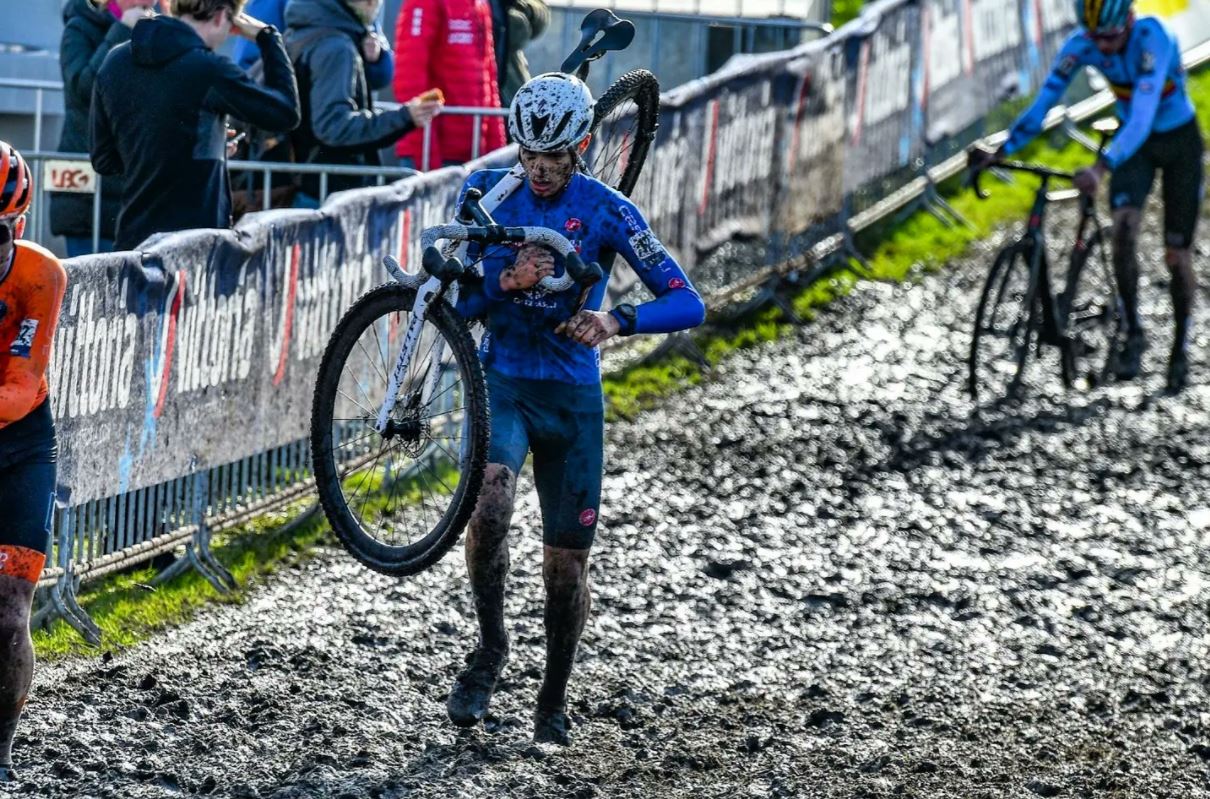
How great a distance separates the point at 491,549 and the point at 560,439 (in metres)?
0.48

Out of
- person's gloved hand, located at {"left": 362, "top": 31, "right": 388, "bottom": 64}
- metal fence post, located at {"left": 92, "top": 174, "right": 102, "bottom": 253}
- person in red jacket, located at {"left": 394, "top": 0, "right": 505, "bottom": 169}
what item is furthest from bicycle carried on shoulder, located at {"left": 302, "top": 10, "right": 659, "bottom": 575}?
person in red jacket, located at {"left": 394, "top": 0, "right": 505, "bottom": 169}

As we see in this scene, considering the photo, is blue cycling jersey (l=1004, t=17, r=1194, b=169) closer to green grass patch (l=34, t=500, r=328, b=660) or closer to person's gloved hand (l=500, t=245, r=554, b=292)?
green grass patch (l=34, t=500, r=328, b=660)

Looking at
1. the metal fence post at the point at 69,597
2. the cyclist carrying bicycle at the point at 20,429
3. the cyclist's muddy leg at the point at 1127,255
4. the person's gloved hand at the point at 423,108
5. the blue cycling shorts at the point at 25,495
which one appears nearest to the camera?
the cyclist carrying bicycle at the point at 20,429

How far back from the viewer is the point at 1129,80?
1340cm

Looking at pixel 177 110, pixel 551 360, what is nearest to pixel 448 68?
pixel 177 110

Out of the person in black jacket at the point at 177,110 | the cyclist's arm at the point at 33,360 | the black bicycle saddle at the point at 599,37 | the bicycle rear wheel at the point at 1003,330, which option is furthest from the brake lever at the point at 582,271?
the bicycle rear wheel at the point at 1003,330

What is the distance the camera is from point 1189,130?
13906 millimetres

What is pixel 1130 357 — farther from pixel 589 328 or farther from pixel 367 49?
pixel 589 328

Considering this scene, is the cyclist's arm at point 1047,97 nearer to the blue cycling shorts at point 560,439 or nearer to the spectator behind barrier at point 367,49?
the spectator behind barrier at point 367,49

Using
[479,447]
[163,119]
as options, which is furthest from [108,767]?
[163,119]

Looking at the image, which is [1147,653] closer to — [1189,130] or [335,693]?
[335,693]

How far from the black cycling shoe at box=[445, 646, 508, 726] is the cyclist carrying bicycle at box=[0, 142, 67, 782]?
1556mm

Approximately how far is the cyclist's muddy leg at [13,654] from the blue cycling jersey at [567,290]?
5.97ft

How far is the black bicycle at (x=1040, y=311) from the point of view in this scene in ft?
43.8
